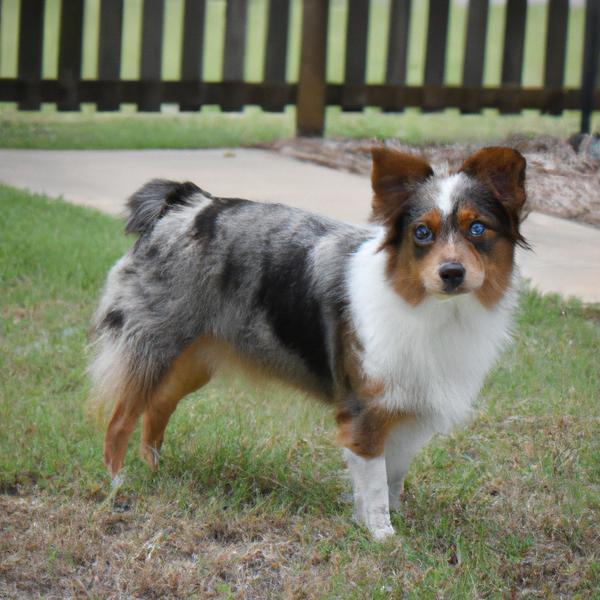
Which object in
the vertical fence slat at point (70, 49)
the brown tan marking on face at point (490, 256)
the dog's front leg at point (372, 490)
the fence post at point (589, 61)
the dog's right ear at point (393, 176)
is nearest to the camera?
the brown tan marking on face at point (490, 256)

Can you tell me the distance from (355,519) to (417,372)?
636 mm

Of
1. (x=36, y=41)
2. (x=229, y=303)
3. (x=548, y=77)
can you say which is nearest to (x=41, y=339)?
(x=229, y=303)

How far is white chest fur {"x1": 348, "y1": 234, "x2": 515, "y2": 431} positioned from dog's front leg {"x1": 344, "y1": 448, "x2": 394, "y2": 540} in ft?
0.77

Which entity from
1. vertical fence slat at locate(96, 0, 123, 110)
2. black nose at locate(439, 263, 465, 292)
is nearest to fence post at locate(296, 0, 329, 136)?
vertical fence slat at locate(96, 0, 123, 110)

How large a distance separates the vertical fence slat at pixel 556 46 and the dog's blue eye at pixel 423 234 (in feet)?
26.8

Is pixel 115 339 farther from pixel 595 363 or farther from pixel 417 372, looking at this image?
pixel 595 363

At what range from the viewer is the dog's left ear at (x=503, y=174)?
12.5 feet

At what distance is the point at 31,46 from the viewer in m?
10.3

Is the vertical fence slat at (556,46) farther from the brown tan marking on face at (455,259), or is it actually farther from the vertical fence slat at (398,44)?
the brown tan marking on face at (455,259)

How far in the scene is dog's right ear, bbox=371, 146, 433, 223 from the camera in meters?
3.86

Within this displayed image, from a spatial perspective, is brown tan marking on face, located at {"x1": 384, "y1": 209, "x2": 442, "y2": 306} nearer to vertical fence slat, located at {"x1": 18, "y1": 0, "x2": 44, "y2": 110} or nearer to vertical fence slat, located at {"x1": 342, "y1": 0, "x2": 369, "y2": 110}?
vertical fence slat, located at {"x1": 18, "y1": 0, "x2": 44, "y2": 110}

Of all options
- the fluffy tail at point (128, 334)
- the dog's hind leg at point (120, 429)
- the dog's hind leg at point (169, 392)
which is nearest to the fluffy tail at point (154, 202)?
the fluffy tail at point (128, 334)

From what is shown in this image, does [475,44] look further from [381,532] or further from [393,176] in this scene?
[381,532]

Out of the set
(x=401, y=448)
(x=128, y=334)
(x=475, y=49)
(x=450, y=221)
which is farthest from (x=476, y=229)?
(x=475, y=49)
